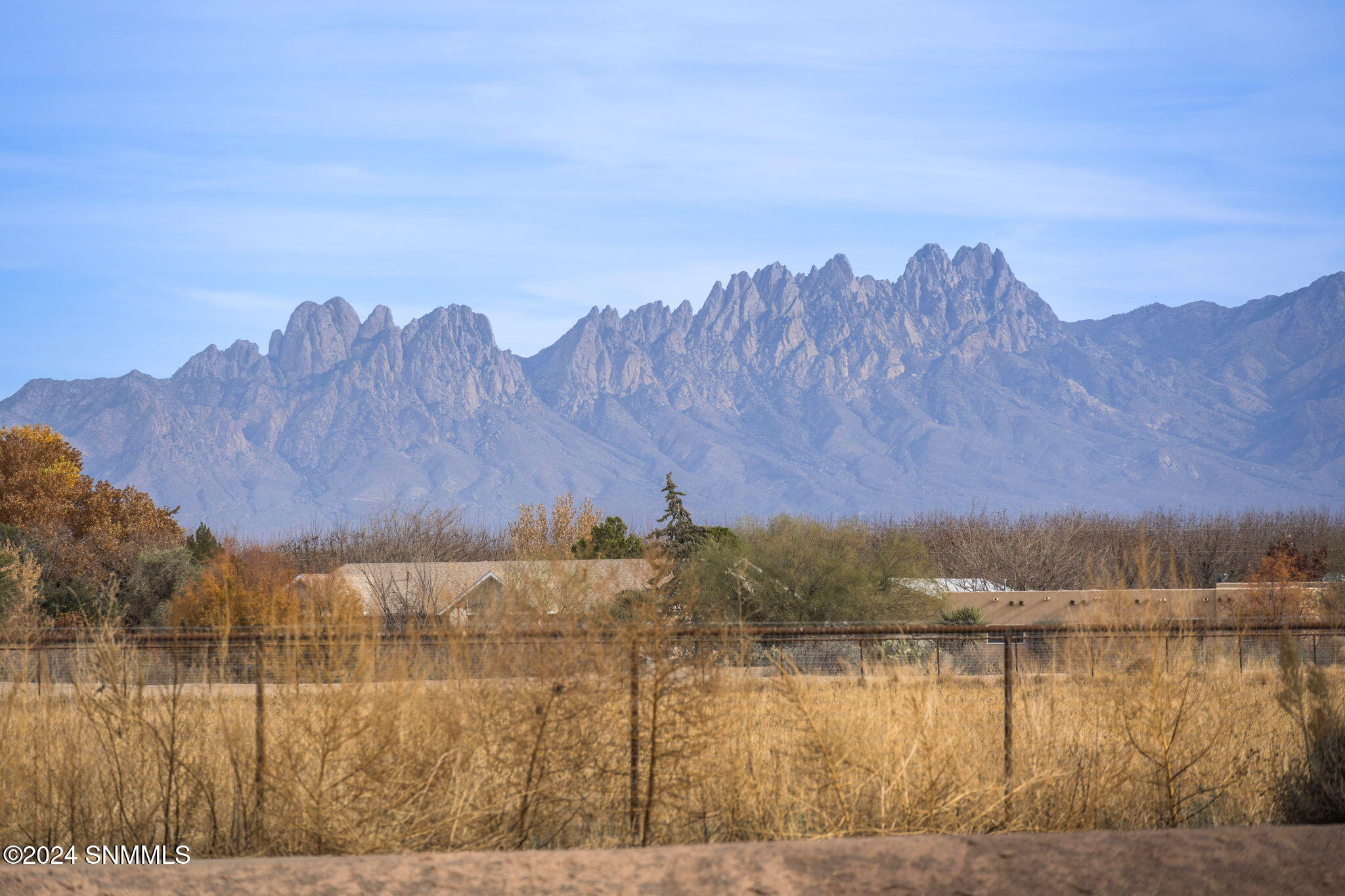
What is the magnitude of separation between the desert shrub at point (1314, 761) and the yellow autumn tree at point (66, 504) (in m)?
48.7

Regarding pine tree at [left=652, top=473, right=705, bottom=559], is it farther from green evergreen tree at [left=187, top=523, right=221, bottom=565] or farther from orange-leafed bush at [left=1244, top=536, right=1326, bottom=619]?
orange-leafed bush at [left=1244, top=536, right=1326, bottom=619]

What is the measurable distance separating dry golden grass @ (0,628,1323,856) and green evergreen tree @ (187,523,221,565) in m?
41.1

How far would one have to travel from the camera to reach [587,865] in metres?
6.13

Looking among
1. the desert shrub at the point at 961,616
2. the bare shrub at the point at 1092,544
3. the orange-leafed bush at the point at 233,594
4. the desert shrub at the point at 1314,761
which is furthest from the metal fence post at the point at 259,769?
the bare shrub at the point at 1092,544

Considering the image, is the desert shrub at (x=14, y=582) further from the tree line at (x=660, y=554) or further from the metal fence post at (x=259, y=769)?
the metal fence post at (x=259, y=769)

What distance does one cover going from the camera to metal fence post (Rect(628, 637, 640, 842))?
8.09 metres

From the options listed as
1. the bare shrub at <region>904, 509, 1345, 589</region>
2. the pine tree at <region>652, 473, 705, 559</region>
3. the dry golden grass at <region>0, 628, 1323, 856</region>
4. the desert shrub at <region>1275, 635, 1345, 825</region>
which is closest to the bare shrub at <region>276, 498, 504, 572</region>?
the pine tree at <region>652, 473, 705, 559</region>

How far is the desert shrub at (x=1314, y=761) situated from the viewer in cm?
891

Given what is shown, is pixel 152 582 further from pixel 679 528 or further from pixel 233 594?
pixel 679 528

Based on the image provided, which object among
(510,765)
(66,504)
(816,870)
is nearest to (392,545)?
(66,504)

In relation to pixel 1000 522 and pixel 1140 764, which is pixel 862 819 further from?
pixel 1000 522

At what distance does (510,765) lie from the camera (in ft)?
27.1

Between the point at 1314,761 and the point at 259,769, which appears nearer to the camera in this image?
the point at 259,769

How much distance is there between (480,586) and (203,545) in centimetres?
1411
